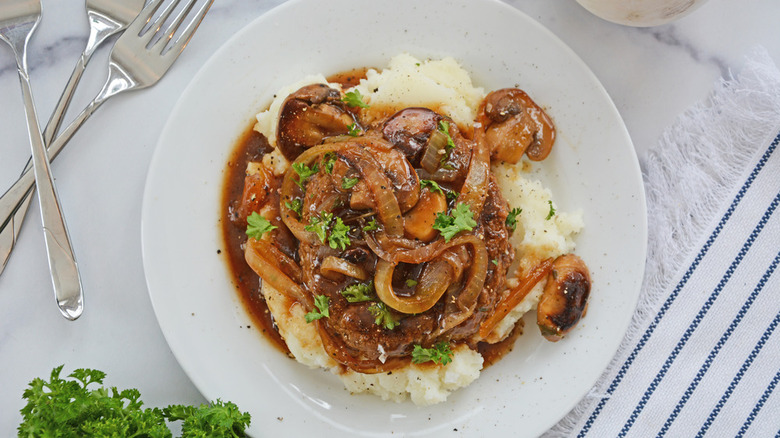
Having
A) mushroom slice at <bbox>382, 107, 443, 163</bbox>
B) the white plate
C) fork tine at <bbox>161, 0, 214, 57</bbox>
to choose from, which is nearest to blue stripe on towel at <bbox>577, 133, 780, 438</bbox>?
the white plate

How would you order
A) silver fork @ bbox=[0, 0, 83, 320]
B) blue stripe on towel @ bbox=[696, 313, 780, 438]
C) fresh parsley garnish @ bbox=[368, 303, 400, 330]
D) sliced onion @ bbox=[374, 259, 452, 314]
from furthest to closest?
blue stripe on towel @ bbox=[696, 313, 780, 438], silver fork @ bbox=[0, 0, 83, 320], fresh parsley garnish @ bbox=[368, 303, 400, 330], sliced onion @ bbox=[374, 259, 452, 314]

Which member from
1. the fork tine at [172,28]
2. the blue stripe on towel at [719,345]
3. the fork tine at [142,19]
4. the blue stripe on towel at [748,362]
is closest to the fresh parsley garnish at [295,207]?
the fork tine at [172,28]

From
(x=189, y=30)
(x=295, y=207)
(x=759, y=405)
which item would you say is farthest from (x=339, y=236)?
(x=759, y=405)

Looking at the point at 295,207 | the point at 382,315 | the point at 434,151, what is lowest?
the point at 382,315

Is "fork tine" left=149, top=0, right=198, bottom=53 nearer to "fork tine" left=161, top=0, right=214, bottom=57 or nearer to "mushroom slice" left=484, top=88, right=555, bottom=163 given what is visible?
"fork tine" left=161, top=0, right=214, bottom=57

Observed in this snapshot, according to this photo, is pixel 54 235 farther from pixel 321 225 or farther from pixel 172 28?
pixel 321 225

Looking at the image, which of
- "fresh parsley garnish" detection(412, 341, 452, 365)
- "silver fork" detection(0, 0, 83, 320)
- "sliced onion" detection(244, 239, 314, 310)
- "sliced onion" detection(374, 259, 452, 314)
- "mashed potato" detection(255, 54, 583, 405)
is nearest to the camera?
"sliced onion" detection(374, 259, 452, 314)

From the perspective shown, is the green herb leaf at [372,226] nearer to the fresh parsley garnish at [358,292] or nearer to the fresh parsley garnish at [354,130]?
the fresh parsley garnish at [358,292]

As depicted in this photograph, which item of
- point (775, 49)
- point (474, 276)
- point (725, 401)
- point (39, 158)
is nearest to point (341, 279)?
point (474, 276)
